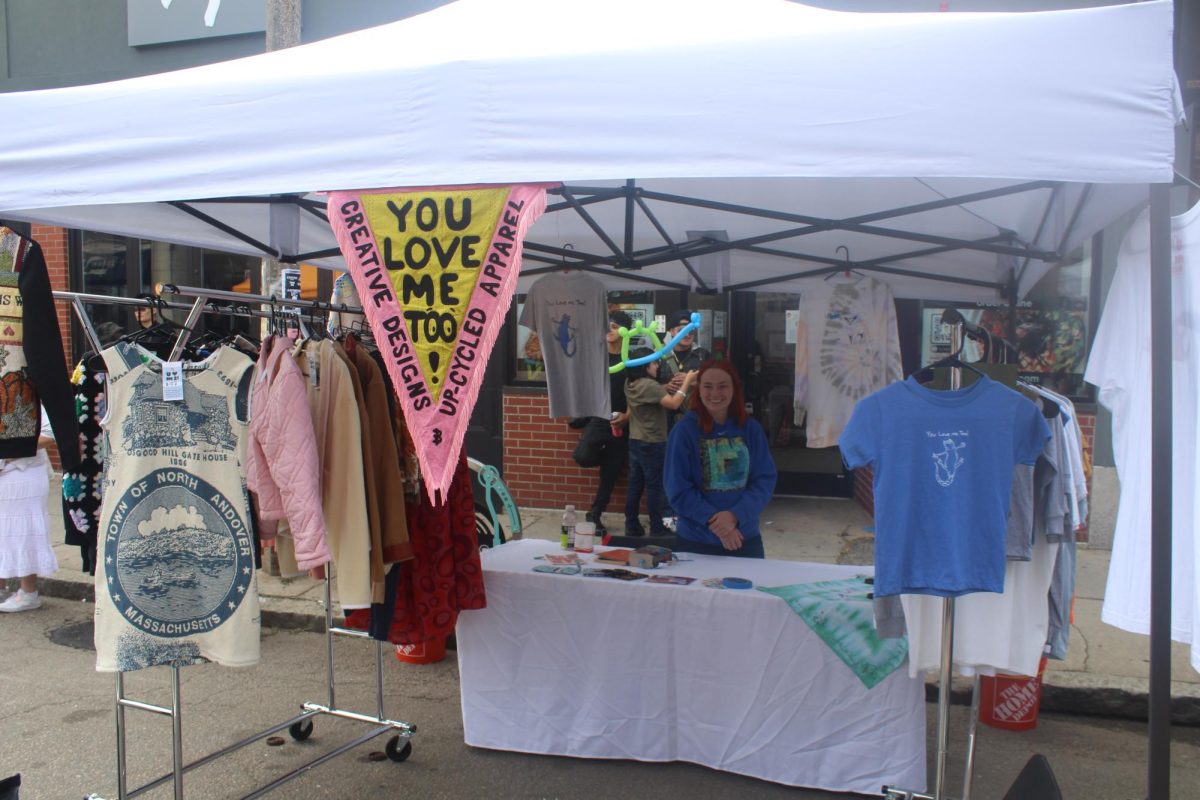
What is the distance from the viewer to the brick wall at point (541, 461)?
8633mm

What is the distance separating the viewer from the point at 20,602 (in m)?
6.42

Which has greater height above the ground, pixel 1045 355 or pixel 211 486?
pixel 1045 355

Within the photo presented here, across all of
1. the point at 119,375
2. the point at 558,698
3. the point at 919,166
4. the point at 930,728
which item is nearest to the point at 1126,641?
the point at 930,728

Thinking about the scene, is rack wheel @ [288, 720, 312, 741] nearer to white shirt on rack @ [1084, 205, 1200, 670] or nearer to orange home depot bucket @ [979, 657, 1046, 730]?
orange home depot bucket @ [979, 657, 1046, 730]

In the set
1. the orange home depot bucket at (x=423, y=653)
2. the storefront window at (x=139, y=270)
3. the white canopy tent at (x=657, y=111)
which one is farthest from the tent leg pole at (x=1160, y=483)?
the storefront window at (x=139, y=270)

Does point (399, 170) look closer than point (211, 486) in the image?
Yes

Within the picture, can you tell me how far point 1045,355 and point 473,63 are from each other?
253 inches

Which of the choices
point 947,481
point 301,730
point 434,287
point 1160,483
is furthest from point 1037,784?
point 301,730

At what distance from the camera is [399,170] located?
100 inches

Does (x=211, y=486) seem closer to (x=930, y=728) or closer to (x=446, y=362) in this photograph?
(x=446, y=362)

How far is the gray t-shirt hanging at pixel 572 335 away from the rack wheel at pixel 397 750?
2233mm

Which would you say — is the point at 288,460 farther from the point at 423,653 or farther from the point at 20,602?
the point at 20,602

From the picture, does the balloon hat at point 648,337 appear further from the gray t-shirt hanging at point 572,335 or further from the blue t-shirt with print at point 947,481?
the blue t-shirt with print at point 947,481

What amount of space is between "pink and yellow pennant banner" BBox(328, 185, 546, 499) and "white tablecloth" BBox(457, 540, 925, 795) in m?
1.56
